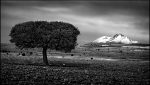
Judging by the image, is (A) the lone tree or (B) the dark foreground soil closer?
(B) the dark foreground soil

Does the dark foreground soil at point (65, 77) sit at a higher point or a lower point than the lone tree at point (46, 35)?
lower

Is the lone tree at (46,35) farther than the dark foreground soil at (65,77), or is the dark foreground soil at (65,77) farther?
the lone tree at (46,35)

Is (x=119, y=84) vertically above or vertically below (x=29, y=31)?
below

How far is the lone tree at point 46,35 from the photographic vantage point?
41188 millimetres

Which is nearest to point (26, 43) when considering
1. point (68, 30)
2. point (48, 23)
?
point (48, 23)

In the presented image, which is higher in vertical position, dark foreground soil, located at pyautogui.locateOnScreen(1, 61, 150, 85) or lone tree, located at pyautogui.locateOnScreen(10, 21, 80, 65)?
lone tree, located at pyautogui.locateOnScreen(10, 21, 80, 65)

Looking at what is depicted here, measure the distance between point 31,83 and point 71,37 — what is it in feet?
83.3

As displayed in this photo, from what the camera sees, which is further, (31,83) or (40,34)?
(40,34)

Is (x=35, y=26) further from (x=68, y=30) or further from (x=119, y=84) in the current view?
(x=119, y=84)

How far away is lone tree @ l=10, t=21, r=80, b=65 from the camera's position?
41.2 metres

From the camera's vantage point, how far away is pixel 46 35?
135 ft

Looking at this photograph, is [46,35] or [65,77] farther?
[46,35]

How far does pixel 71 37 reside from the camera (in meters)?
42.1

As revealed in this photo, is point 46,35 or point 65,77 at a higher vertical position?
point 46,35
